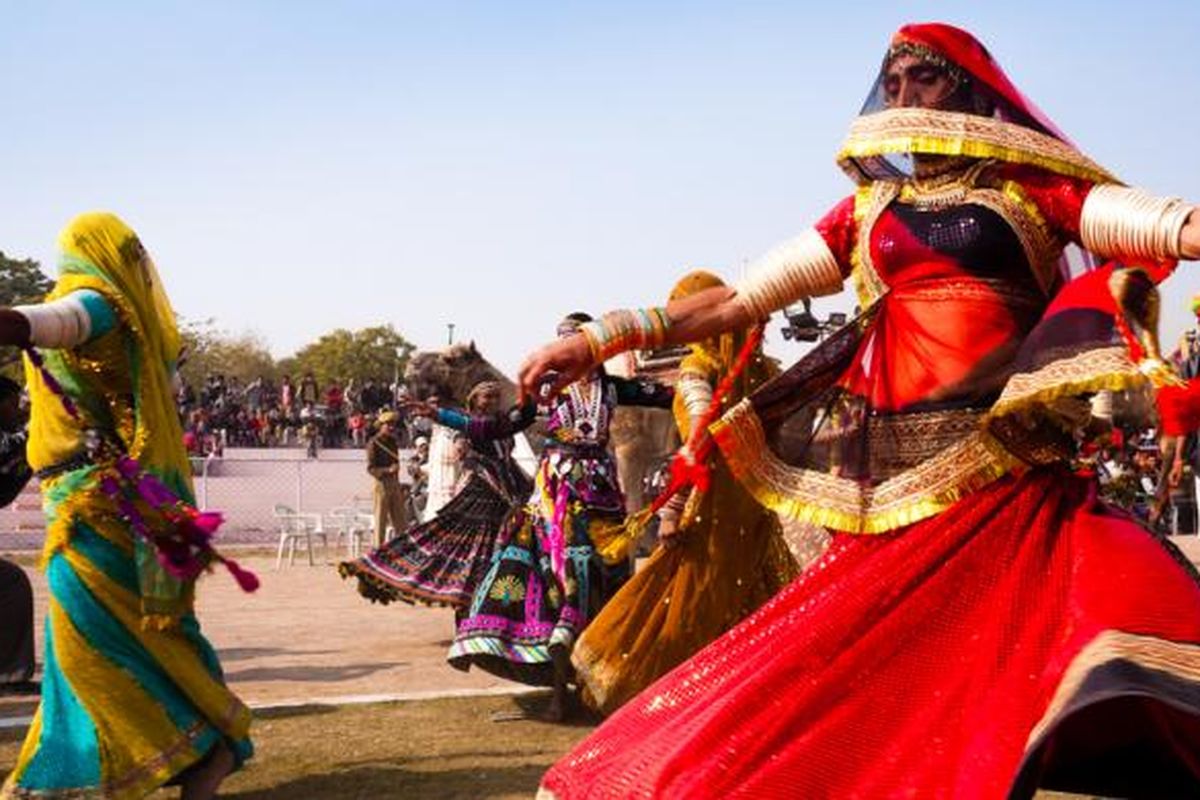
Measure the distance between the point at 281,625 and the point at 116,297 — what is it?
25.0 feet

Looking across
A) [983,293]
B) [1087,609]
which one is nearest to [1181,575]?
[1087,609]

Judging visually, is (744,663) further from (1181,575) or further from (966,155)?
(966,155)

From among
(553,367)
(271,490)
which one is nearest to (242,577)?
(553,367)

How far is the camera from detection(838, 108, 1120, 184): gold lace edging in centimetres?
372

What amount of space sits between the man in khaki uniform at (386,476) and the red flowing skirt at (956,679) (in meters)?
15.6

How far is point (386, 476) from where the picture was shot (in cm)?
1894

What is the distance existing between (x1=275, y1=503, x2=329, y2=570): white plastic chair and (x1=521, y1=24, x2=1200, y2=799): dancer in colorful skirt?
16.7 meters

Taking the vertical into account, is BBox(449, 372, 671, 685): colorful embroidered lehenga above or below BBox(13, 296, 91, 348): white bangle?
below

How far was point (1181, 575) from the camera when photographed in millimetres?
3242

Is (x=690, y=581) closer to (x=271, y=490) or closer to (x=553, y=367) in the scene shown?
(x=553, y=367)

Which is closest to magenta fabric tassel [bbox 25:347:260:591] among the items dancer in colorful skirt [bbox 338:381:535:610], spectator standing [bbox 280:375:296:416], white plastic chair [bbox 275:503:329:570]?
dancer in colorful skirt [bbox 338:381:535:610]

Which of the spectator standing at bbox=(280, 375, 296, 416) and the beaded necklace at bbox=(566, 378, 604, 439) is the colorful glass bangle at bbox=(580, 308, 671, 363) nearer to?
the beaded necklace at bbox=(566, 378, 604, 439)

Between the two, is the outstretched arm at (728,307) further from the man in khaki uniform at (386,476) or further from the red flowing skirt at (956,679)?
the man in khaki uniform at (386,476)

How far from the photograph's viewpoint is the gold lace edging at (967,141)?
3.72 meters
